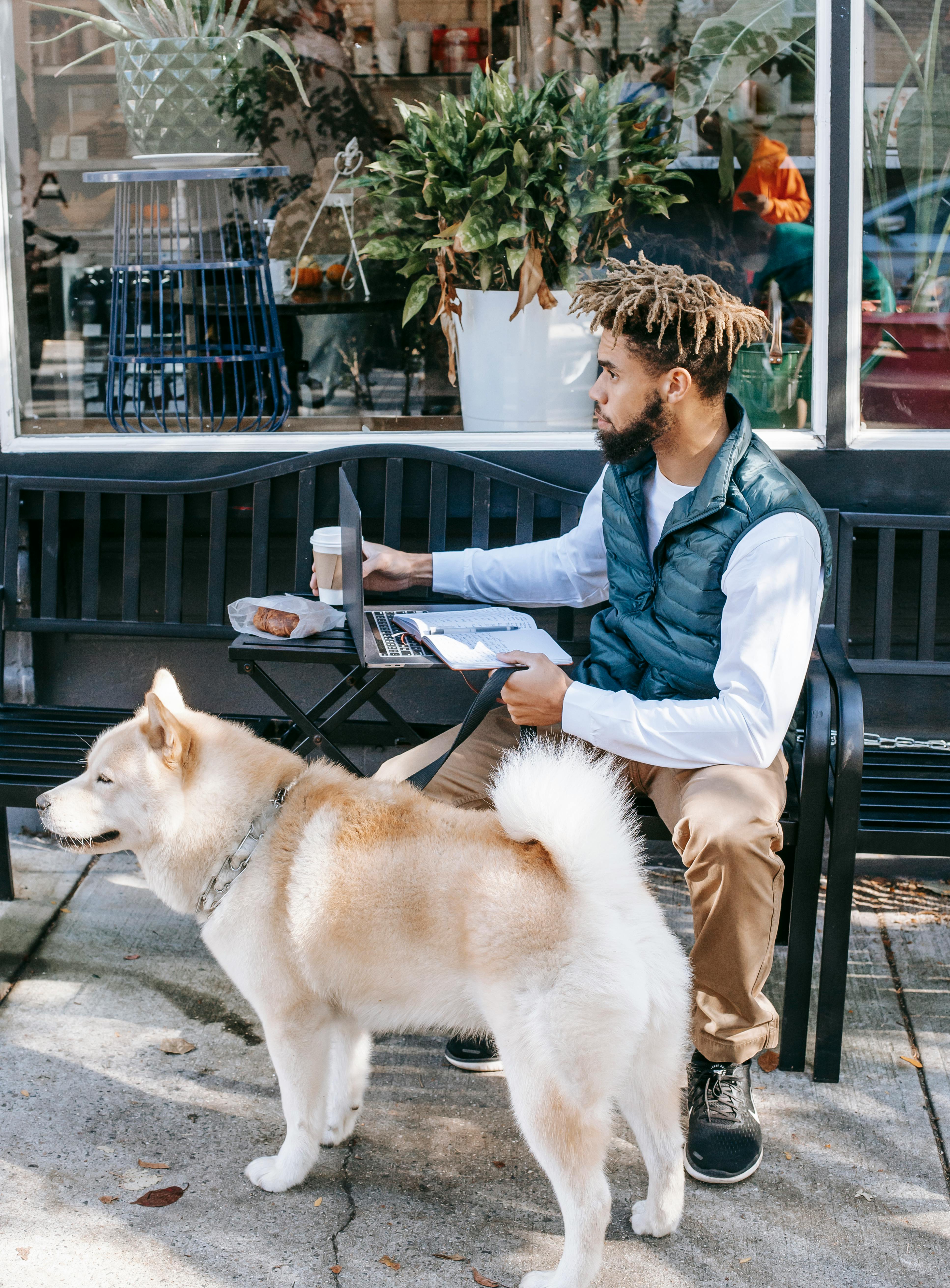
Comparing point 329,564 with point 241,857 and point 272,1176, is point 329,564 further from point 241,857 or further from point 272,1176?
point 272,1176

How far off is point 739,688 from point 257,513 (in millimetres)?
1918

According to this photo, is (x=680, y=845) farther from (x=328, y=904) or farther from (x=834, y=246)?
(x=834, y=246)

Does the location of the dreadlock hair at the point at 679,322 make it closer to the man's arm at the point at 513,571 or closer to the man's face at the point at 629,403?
the man's face at the point at 629,403

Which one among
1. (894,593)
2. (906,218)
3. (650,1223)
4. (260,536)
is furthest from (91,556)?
(906,218)

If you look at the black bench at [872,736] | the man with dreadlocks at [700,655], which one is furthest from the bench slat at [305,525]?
the black bench at [872,736]

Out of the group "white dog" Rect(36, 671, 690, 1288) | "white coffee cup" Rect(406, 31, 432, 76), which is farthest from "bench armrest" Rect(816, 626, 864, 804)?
"white coffee cup" Rect(406, 31, 432, 76)

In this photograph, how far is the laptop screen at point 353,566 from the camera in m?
2.77

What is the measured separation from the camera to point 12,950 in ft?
11.4

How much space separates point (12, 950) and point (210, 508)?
1.59 m

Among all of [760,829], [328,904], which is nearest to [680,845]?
[760,829]

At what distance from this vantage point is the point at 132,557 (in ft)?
12.8

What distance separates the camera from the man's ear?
2348mm

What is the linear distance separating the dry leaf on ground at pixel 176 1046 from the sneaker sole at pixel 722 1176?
1312 millimetres

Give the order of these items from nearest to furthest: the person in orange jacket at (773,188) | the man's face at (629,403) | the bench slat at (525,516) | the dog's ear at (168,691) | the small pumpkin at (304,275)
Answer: the dog's ear at (168,691)
the man's face at (629,403)
the bench slat at (525,516)
the person in orange jacket at (773,188)
the small pumpkin at (304,275)
